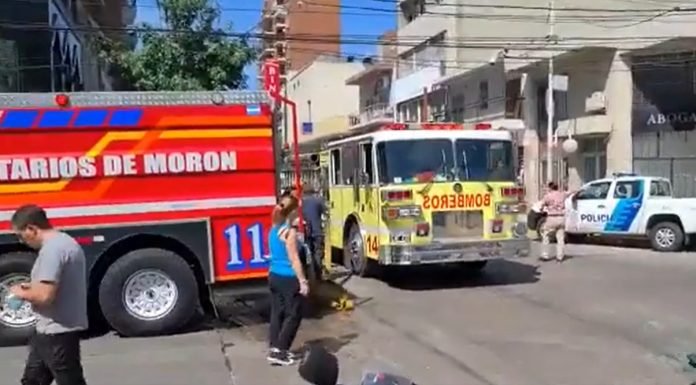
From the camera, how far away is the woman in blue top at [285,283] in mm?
7891

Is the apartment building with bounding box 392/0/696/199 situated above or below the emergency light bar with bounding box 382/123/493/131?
above

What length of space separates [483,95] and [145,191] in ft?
96.6

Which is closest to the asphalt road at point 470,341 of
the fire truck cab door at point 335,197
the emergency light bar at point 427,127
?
the fire truck cab door at point 335,197

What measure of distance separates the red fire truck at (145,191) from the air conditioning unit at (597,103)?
21740 millimetres

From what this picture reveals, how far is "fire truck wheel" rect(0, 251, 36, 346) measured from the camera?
9195 millimetres

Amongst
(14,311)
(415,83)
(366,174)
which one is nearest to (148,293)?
(14,311)

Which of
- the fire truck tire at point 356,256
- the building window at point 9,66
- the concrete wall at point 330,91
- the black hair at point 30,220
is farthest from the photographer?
the concrete wall at point 330,91

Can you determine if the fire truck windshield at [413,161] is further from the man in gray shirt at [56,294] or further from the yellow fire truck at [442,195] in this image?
the man in gray shirt at [56,294]

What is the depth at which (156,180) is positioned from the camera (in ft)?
31.1

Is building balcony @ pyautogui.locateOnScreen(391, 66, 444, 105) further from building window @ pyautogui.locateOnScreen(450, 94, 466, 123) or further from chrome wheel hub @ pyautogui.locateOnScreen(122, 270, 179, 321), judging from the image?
chrome wheel hub @ pyautogui.locateOnScreen(122, 270, 179, 321)

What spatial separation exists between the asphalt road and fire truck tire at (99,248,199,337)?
0.71ft

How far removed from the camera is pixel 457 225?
43.7 feet

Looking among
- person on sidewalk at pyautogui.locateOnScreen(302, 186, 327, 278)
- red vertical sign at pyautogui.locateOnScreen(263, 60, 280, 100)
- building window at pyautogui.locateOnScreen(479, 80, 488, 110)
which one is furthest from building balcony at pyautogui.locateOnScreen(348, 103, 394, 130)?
red vertical sign at pyautogui.locateOnScreen(263, 60, 280, 100)

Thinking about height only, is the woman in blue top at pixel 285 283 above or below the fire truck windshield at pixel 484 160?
below
